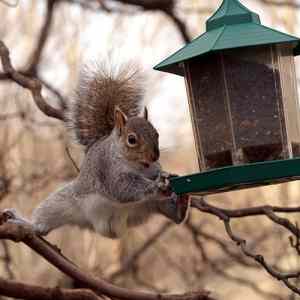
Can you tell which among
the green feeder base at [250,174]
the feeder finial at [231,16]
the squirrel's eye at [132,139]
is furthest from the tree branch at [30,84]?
the green feeder base at [250,174]

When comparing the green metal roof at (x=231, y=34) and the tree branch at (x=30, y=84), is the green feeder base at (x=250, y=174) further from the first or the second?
→ the tree branch at (x=30, y=84)

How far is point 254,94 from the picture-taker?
7.24ft

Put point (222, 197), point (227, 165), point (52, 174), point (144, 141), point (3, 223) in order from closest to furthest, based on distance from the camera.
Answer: point (227, 165)
point (3, 223)
point (144, 141)
point (52, 174)
point (222, 197)

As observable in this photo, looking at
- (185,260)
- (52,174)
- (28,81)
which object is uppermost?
(28,81)

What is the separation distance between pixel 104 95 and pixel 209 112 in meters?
0.91

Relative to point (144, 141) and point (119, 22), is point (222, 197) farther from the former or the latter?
point (144, 141)

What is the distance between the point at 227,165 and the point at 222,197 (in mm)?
3252

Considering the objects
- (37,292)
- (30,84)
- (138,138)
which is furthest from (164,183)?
(30,84)

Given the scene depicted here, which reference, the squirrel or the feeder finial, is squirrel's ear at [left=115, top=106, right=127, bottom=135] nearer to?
the squirrel

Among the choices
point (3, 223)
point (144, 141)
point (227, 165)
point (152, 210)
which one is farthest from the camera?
point (152, 210)

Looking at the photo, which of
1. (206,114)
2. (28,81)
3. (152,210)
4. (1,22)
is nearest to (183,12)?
(1,22)

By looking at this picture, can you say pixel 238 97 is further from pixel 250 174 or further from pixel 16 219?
pixel 16 219

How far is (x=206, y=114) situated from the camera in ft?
7.43

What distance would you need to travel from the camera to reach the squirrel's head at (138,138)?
2.57m
